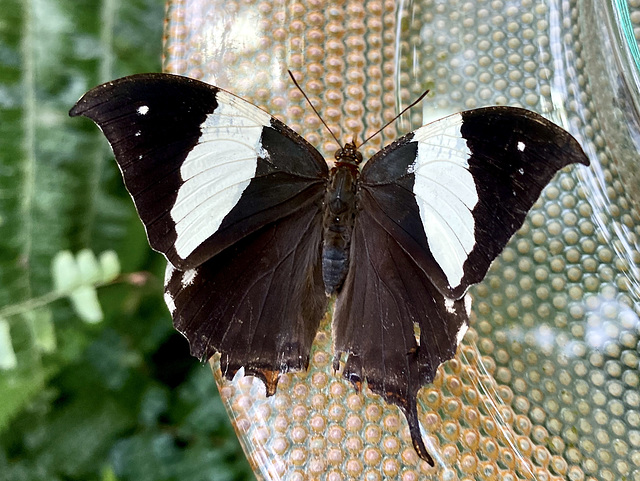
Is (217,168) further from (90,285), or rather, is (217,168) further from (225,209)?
(90,285)

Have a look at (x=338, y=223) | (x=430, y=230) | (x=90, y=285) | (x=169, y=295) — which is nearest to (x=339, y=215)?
(x=338, y=223)

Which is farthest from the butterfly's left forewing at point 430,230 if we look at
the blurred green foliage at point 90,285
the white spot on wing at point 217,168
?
the blurred green foliage at point 90,285

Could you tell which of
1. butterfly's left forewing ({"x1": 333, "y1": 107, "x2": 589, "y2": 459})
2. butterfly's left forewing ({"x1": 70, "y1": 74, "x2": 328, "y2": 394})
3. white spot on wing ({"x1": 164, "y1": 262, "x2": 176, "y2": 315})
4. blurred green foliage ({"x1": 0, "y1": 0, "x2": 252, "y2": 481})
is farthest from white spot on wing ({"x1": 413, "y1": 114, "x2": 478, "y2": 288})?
blurred green foliage ({"x1": 0, "y1": 0, "x2": 252, "y2": 481})

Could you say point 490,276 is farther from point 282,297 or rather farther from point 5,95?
point 5,95

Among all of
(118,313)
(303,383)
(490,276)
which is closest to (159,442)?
(118,313)

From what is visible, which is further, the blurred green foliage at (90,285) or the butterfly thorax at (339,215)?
the blurred green foliage at (90,285)

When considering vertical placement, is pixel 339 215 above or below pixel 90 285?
above

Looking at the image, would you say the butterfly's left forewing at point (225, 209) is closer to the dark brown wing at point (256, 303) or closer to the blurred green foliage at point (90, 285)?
the dark brown wing at point (256, 303)
